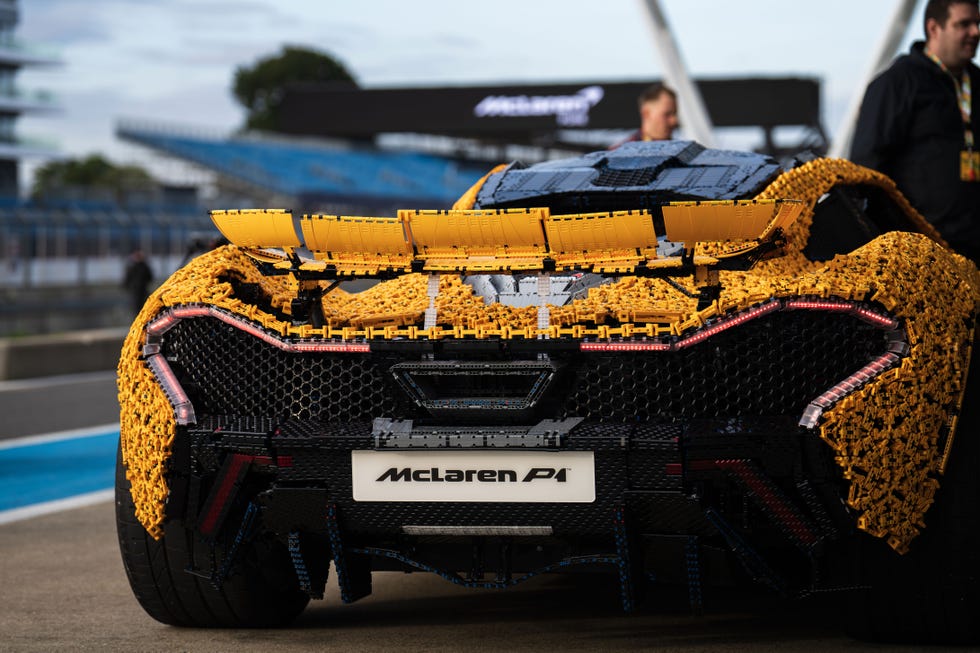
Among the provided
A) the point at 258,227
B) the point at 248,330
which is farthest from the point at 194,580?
the point at 258,227

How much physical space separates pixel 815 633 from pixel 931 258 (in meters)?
1.09

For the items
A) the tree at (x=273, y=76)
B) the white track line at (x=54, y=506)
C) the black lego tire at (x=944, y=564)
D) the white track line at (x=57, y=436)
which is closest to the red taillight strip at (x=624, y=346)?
the black lego tire at (x=944, y=564)

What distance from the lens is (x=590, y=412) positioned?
3859 mm

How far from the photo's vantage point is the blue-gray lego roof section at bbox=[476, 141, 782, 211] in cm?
491

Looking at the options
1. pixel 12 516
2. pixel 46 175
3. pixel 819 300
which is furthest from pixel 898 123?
pixel 46 175

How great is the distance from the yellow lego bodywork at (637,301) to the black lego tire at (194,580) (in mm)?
138

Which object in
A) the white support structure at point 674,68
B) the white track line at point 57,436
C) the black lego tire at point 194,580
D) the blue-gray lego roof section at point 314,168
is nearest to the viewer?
the black lego tire at point 194,580

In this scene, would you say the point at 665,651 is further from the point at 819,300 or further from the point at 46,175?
the point at 46,175

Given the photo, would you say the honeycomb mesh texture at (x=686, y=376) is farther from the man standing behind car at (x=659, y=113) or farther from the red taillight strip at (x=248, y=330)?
the man standing behind car at (x=659, y=113)

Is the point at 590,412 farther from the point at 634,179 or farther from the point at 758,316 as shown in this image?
the point at 634,179

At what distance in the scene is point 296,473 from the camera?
12.8 feet

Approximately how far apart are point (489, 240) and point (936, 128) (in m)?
3.21

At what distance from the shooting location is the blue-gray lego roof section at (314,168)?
219 ft

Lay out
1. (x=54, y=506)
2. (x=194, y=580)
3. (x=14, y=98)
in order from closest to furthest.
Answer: (x=194, y=580), (x=54, y=506), (x=14, y=98)
